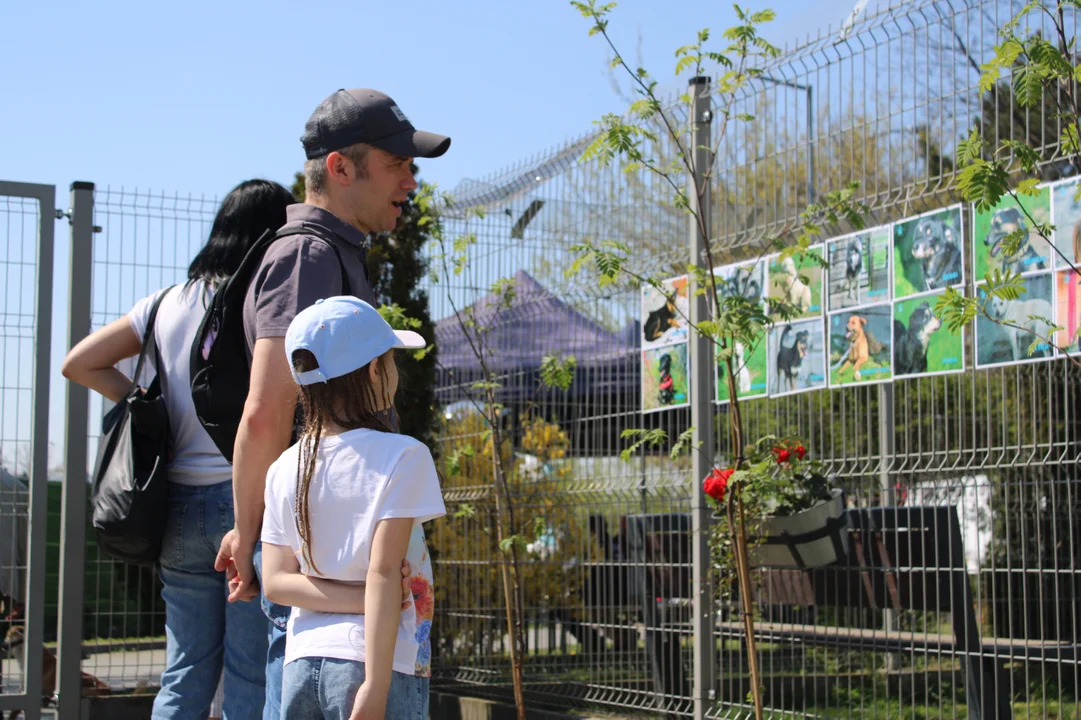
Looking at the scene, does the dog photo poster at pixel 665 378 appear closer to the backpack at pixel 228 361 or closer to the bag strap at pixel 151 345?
the bag strap at pixel 151 345

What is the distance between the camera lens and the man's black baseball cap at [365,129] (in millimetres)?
3107

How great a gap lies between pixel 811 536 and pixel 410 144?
2.34 metres

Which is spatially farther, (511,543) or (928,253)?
(511,543)

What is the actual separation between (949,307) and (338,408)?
1791 mm

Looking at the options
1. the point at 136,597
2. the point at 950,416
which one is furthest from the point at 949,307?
the point at 136,597

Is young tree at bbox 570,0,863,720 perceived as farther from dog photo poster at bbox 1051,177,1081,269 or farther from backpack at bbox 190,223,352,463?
backpack at bbox 190,223,352,463

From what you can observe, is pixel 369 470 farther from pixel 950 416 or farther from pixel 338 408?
pixel 950 416

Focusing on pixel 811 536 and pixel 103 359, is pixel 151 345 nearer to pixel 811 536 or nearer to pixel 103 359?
pixel 103 359

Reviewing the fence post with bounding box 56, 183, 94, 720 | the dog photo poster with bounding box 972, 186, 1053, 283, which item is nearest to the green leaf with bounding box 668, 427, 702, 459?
the dog photo poster with bounding box 972, 186, 1053, 283

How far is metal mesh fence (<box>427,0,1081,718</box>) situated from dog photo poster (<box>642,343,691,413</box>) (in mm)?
113

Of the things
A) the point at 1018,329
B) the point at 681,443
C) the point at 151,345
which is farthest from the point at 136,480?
the point at 1018,329

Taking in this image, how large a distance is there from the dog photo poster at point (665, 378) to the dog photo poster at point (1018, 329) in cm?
144

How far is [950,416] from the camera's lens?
4.74 m

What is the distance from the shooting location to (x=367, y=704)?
2.42 m
